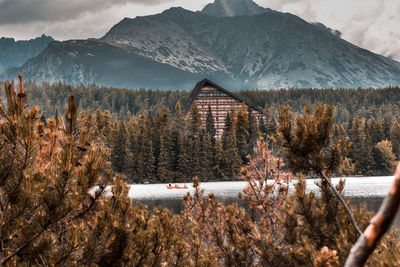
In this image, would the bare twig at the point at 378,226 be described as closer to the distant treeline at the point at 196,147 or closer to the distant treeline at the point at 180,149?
the distant treeline at the point at 196,147

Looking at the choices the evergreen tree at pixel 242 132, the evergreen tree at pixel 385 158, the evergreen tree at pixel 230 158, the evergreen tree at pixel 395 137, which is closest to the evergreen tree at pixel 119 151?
the evergreen tree at pixel 230 158

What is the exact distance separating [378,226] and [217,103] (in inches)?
3571

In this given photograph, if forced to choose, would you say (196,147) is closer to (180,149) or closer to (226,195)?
(180,149)

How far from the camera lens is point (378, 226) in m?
1.07

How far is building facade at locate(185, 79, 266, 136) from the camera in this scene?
89.8 metres

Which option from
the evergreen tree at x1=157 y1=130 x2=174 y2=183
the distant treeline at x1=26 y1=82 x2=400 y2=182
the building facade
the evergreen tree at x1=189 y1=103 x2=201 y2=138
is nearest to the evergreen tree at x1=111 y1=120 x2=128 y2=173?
the distant treeline at x1=26 y1=82 x2=400 y2=182

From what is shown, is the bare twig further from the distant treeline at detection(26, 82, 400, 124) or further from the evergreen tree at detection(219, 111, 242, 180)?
the distant treeline at detection(26, 82, 400, 124)

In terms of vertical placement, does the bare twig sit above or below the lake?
above

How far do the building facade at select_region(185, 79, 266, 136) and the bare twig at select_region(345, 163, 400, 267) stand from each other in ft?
286

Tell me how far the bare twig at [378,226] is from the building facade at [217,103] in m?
87.3

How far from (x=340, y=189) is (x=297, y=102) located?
150176 millimetres

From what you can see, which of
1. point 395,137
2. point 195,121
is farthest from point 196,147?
point 395,137

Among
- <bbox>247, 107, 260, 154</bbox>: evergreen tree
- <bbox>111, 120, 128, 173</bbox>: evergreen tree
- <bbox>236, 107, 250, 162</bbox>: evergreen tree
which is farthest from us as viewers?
<bbox>247, 107, 260, 154</bbox>: evergreen tree

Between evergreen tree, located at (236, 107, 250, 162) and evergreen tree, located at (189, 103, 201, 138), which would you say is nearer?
evergreen tree, located at (189, 103, 201, 138)
